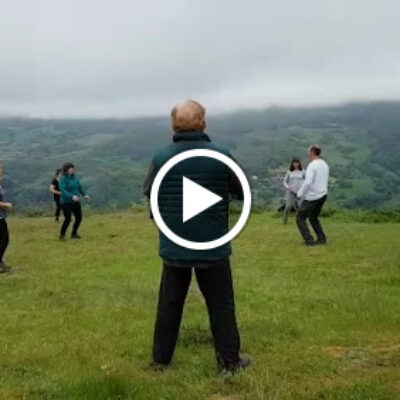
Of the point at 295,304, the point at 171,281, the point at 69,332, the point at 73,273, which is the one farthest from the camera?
the point at 73,273

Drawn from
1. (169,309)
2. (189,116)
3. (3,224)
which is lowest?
(3,224)

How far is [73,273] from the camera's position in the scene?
16953mm

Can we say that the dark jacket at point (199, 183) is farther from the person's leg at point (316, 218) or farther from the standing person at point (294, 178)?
the standing person at point (294, 178)

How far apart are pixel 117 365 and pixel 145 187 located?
6.85ft

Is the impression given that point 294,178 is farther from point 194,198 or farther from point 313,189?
point 194,198

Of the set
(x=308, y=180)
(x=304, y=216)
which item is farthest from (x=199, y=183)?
(x=304, y=216)

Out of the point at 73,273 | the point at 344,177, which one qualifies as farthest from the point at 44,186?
the point at 73,273

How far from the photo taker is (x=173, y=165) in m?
7.88

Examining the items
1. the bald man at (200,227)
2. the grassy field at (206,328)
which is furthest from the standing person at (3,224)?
the bald man at (200,227)

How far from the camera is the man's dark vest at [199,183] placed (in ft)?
25.7

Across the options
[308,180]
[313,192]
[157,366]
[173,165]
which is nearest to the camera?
[173,165]

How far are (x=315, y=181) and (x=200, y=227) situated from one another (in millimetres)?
12565

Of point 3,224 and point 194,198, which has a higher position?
point 194,198

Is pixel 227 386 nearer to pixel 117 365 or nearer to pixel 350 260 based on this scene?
pixel 117 365
